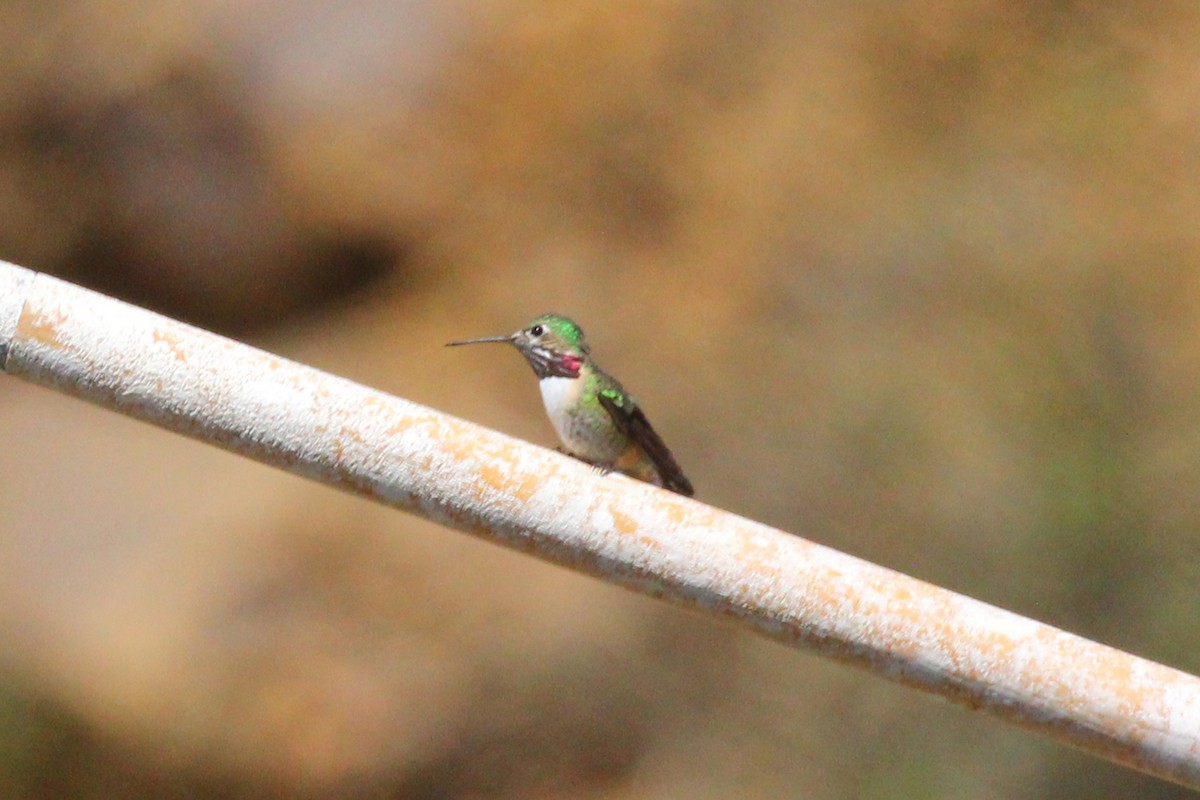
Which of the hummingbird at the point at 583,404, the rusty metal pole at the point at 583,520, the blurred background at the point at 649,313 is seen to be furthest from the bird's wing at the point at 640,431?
the blurred background at the point at 649,313

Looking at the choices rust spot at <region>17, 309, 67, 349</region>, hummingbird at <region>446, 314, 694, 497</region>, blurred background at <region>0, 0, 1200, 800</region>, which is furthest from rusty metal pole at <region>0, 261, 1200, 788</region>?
blurred background at <region>0, 0, 1200, 800</region>

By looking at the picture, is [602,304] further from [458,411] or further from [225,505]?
[225,505]

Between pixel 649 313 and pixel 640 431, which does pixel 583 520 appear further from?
pixel 649 313

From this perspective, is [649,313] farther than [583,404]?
Yes

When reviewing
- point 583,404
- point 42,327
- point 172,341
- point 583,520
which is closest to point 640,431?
point 583,404

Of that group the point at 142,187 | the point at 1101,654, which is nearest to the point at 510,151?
the point at 142,187

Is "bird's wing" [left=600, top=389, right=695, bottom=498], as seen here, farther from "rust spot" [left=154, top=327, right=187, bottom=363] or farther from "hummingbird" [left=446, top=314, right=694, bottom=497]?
"rust spot" [left=154, top=327, right=187, bottom=363]

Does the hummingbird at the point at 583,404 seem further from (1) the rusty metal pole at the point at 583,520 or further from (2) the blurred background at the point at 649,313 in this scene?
(2) the blurred background at the point at 649,313
